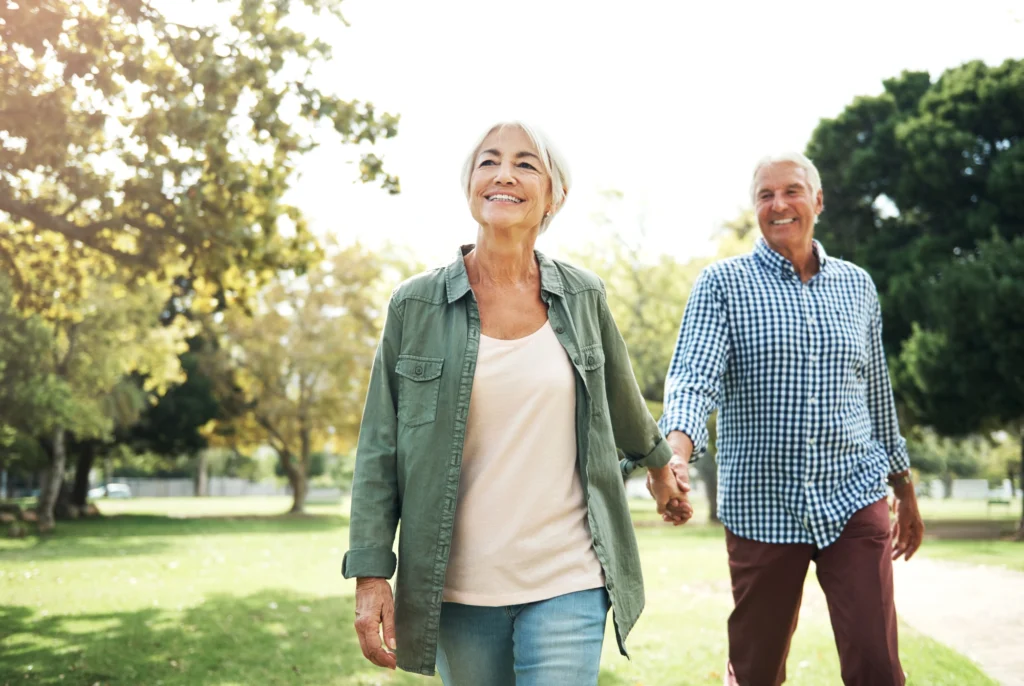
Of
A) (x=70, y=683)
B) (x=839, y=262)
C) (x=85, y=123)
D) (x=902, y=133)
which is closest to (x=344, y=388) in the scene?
(x=902, y=133)

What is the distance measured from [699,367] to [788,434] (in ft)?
1.44

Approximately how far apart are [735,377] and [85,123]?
918 centimetres

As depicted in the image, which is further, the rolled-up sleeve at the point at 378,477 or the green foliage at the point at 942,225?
the green foliage at the point at 942,225

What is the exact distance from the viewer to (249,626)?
10773 mm

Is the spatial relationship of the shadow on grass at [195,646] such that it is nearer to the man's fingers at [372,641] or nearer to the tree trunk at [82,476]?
the man's fingers at [372,641]

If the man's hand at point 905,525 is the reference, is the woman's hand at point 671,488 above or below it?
above

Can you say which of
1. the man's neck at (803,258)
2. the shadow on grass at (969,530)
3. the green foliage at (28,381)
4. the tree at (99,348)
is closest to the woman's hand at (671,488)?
the man's neck at (803,258)

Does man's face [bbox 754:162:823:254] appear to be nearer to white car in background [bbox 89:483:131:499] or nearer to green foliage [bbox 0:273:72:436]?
green foliage [bbox 0:273:72:436]

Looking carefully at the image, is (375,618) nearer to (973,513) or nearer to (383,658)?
(383,658)

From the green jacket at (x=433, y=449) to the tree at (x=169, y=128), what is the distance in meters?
8.04

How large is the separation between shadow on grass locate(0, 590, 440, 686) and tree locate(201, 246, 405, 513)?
27404 mm

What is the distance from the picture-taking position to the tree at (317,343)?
39812mm

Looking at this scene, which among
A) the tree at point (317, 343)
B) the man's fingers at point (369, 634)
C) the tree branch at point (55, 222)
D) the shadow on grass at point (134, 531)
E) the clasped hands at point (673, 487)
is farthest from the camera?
the tree at point (317, 343)

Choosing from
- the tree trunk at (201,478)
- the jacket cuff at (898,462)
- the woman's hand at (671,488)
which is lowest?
the tree trunk at (201,478)
